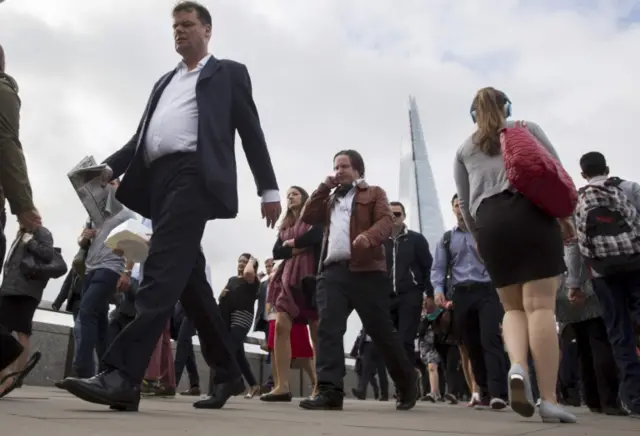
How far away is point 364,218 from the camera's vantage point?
5.28 meters

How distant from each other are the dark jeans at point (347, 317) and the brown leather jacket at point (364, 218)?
83 mm

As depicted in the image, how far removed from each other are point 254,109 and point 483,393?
3.79m

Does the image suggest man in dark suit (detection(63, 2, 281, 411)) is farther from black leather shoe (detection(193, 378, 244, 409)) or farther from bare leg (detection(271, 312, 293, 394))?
bare leg (detection(271, 312, 293, 394))

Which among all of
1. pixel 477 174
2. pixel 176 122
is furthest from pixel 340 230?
pixel 176 122

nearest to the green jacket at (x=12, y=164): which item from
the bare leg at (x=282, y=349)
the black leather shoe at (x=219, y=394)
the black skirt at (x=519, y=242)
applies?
the black leather shoe at (x=219, y=394)

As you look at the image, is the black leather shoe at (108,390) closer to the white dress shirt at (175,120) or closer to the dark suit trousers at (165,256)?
the dark suit trousers at (165,256)

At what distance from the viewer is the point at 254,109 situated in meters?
4.08

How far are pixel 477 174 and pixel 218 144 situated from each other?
4.63ft

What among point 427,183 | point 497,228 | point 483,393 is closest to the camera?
point 497,228

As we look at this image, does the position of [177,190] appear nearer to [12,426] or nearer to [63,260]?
[12,426]

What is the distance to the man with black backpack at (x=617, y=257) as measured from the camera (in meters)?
4.99

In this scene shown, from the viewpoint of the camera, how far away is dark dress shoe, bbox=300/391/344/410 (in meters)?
4.72

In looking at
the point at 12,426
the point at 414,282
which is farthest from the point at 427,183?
the point at 12,426

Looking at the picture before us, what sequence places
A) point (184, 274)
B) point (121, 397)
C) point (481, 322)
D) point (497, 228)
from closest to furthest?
1. point (121, 397)
2. point (184, 274)
3. point (497, 228)
4. point (481, 322)
